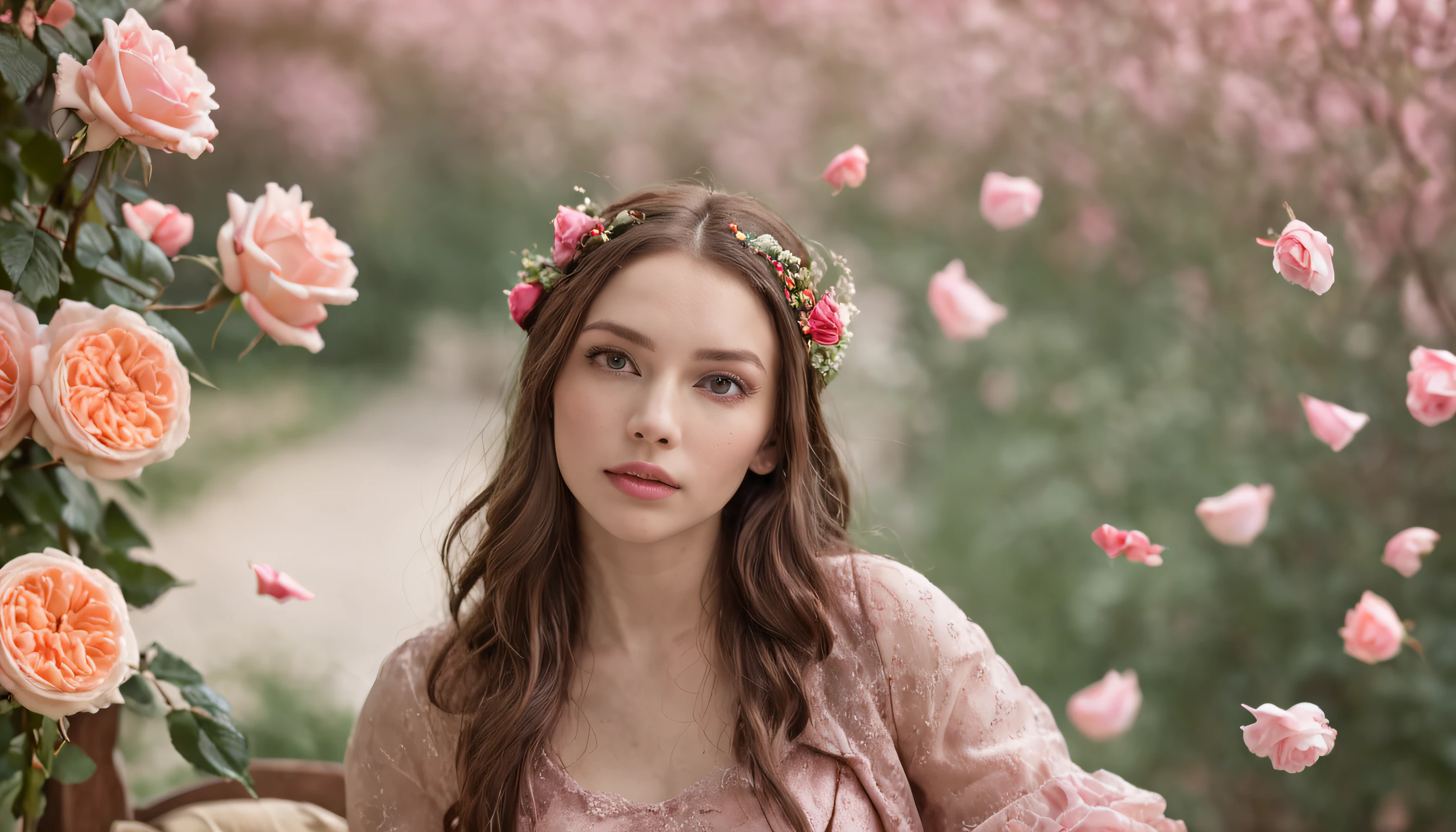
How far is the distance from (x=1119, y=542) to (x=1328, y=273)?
0.53 metres

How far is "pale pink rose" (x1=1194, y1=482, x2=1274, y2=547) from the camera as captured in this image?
2.17 metres

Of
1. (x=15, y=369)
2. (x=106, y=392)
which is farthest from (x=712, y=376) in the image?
(x=15, y=369)

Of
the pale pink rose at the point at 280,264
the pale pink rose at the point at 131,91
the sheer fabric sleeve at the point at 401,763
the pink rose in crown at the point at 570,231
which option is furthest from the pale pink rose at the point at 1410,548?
the pale pink rose at the point at 131,91

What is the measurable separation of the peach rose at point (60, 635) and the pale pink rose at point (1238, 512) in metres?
1.96

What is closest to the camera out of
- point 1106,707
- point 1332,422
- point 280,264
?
point 280,264

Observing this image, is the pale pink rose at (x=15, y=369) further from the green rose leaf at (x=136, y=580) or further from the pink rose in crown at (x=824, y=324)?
the pink rose in crown at (x=824, y=324)

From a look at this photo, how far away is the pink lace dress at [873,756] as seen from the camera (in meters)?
1.61

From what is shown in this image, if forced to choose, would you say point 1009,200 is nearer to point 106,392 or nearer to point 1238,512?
point 1238,512

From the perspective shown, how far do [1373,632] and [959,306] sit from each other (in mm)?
1051

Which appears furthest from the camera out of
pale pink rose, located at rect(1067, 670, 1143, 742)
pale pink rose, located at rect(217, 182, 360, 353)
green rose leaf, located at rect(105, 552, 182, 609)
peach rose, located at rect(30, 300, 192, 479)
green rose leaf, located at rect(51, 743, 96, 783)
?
pale pink rose, located at rect(1067, 670, 1143, 742)

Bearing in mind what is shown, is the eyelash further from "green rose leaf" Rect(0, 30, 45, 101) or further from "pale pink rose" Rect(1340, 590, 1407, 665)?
"pale pink rose" Rect(1340, 590, 1407, 665)

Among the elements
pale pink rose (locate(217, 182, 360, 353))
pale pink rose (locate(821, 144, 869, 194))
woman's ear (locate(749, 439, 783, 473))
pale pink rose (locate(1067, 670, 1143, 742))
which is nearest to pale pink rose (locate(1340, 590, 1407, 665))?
pale pink rose (locate(1067, 670, 1143, 742))

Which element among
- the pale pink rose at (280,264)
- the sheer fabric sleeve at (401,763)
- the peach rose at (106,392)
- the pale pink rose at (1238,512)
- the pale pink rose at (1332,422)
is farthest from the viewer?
the pale pink rose at (1238,512)

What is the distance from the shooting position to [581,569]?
1.83 meters
